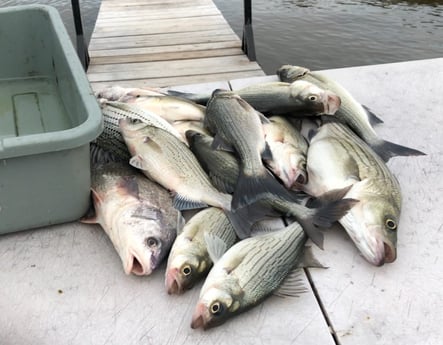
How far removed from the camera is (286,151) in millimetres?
2289

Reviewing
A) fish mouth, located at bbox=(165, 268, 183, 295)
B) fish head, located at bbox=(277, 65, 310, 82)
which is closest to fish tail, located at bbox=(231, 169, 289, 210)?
fish mouth, located at bbox=(165, 268, 183, 295)

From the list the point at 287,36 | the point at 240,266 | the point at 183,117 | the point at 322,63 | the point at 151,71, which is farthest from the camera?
the point at 287,36

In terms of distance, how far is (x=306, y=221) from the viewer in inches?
77.6

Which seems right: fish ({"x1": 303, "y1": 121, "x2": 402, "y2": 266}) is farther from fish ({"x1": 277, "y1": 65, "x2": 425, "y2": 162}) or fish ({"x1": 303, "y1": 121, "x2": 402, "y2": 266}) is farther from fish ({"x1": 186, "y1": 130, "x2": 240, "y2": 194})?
fish ({"x1": 186, "y1": 130, "x2": 240, "y2": 194})

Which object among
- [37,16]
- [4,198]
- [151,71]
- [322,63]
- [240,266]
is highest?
[37,16]

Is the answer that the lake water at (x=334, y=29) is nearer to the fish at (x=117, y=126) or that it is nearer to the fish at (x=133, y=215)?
the fish at (x=117, y=126)

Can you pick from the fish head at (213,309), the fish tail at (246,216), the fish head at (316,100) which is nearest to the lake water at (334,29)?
the fish head at (316,100)

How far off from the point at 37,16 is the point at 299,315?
2071 millimetres

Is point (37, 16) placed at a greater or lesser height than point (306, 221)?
greater

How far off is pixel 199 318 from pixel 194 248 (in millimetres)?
285

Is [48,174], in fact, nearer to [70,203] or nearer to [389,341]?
[70,203]

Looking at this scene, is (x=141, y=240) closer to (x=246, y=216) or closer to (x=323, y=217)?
(x=246, y=216)

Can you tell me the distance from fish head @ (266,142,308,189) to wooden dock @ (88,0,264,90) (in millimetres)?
2629

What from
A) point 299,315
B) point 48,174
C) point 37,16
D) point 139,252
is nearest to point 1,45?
point 37,16
